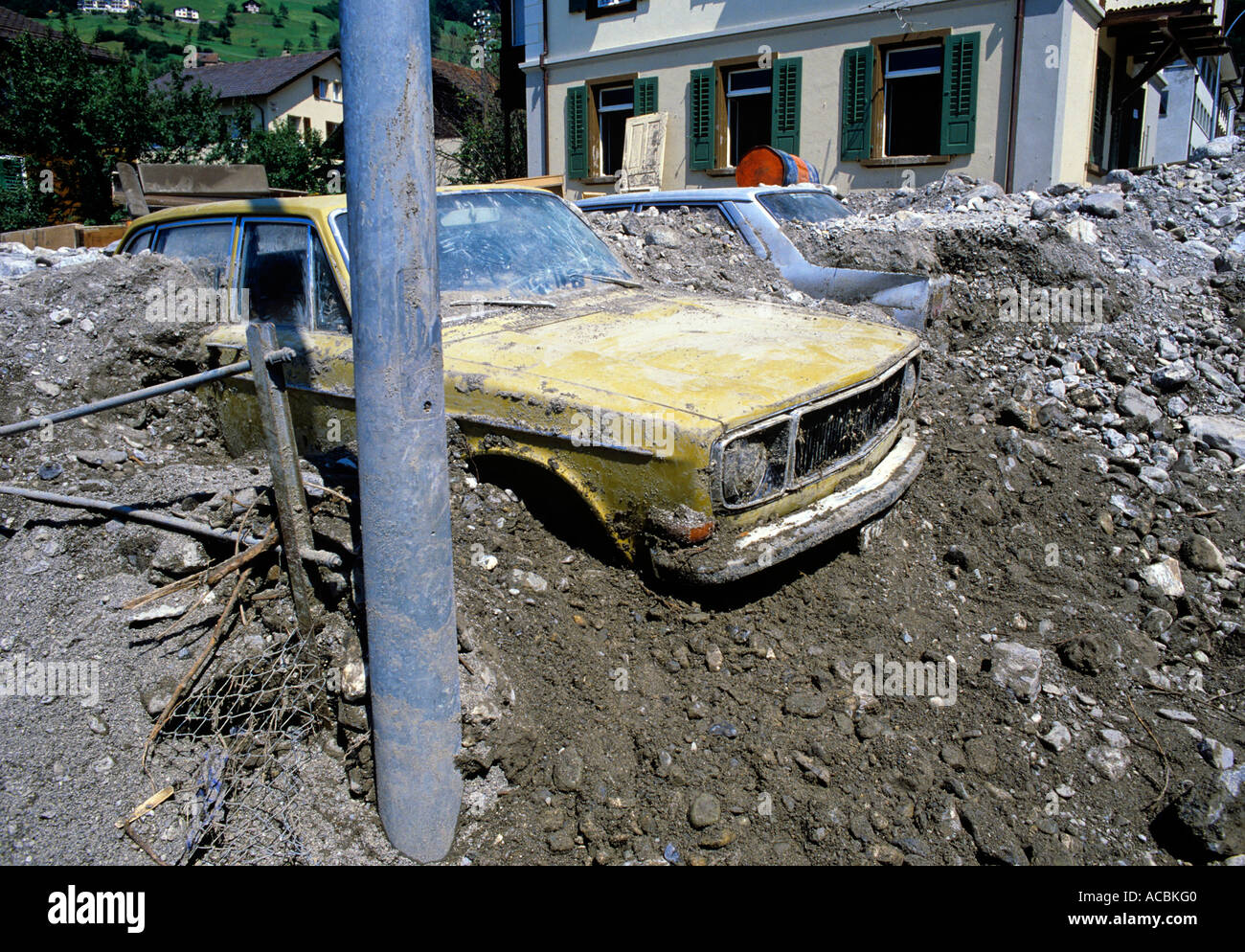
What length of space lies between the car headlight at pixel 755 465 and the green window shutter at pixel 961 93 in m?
11.7

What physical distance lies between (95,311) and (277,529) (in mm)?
2344

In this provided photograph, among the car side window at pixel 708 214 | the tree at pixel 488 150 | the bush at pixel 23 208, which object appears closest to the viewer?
the car side window at pixel 708 214

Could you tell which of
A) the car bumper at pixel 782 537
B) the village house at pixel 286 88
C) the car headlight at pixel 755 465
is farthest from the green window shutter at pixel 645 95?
the village house at pixel 286 88

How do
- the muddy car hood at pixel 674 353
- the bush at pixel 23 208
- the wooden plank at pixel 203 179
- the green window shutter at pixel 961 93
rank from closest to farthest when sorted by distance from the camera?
the muddy car hood at pixel 674 353, the wooden plank at pixel 203 179, the green window shutter at pixel 961 93, the bush at pixel 23 208

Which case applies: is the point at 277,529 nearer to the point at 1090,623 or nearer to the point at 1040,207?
the point at 1090,623

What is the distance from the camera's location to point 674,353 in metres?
3.36

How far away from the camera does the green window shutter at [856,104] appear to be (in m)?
13.5

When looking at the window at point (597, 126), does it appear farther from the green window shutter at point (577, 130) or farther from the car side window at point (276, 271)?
the car side window at point (276, 271)

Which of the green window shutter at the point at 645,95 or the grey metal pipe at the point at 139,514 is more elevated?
the green window shutter at the point at 645,95

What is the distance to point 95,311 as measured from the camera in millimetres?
4414

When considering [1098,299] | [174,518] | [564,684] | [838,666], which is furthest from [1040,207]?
[174,518]

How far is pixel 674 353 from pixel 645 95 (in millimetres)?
14247

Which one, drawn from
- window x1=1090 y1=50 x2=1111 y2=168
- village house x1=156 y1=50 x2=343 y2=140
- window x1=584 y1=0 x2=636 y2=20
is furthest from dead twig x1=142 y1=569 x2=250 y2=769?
village house x1=156 y1=50 x2=343 y2=140
